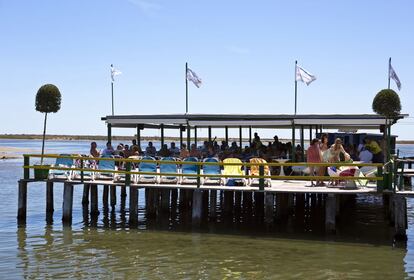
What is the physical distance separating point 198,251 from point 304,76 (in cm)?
1246

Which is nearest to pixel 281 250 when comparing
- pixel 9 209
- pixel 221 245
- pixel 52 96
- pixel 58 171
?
pixel 221 245

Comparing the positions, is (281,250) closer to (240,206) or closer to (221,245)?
(221,245)

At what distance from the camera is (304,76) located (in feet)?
86.6

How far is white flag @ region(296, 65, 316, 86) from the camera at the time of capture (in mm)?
26281

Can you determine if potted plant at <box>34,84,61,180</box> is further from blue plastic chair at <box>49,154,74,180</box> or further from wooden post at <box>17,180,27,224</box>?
blue plastic chair at <box>49,154,74,180</box>

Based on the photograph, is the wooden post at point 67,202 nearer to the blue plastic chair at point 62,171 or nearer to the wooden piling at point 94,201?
the blue plastic chair at point 62,171

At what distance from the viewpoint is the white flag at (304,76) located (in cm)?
2628

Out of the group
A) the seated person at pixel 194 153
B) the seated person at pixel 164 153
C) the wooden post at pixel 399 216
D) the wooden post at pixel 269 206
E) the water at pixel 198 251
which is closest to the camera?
the water at pixel 198 251

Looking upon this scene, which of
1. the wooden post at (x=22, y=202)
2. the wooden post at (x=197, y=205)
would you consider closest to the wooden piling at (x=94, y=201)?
the wooden post at (x=22, y=202)

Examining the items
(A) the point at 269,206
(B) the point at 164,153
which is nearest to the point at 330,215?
(A) the point at 269,206

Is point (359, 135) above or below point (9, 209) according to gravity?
above

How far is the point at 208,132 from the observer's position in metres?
26.9

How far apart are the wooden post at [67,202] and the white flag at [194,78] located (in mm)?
9880

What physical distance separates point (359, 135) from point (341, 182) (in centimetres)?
1978
